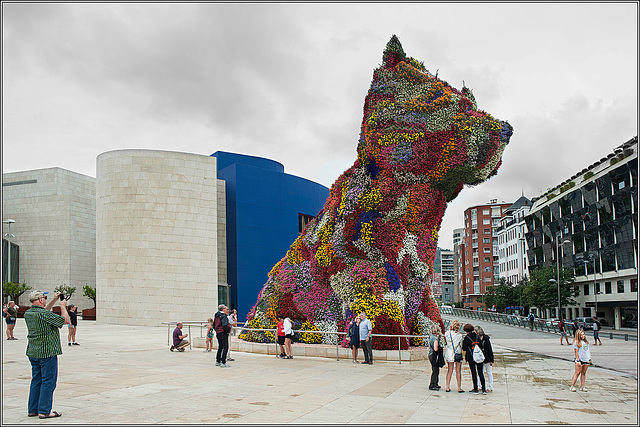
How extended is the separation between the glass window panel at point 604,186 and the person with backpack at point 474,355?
4514 cm

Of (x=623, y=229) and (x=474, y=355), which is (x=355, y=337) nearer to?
(x=474, y=355)

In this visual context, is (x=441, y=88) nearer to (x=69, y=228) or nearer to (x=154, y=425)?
(x=154, y=425)

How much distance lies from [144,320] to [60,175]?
2226 cm

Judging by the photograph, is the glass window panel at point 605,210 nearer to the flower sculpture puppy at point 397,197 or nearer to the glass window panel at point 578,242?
the glass window panel at point 578,242

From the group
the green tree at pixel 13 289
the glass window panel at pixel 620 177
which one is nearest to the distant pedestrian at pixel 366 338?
the green tree at pixel 13 289

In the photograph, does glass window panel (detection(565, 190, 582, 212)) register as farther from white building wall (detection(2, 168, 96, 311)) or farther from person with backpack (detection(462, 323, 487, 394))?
person with backpack (detection(462, 323, 487, 394))

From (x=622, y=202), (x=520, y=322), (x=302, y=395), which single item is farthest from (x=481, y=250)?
(x=302, y=395)

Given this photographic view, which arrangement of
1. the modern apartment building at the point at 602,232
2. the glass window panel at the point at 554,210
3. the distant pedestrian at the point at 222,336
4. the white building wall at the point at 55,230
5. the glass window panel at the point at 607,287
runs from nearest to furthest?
the distant pedestrian at the point at 222,336 → the modern apartment building at the point at 602,232 → the white building wall at the point at 55,230 → the glass window panel at the point at 607,287 → the glass window panel at the point at 554,210

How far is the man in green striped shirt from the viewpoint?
6910 millimetres

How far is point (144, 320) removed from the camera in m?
34.2

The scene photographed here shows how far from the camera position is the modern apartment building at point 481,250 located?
106 m

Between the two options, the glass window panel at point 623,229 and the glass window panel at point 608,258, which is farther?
the glass window panel at point 608,258

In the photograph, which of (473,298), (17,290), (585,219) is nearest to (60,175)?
(17,290)

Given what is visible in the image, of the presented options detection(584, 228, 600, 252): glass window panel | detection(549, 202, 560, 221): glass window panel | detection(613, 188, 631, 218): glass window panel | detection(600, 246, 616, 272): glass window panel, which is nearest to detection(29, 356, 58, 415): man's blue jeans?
detection(613, 188, 631, 218): glass window panel
